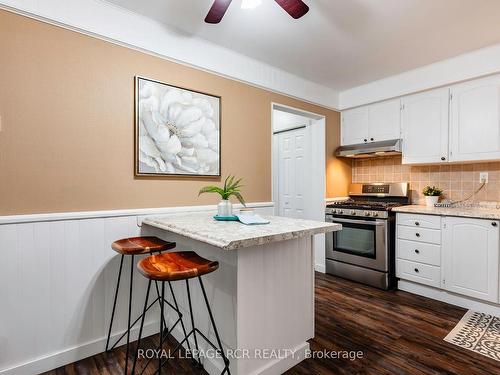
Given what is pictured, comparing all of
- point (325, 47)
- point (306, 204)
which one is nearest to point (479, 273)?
point (306, 204)

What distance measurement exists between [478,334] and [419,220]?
112cm

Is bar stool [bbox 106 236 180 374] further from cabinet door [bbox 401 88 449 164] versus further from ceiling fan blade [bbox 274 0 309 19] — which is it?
cabinet door [bbox 401 88 449 164]

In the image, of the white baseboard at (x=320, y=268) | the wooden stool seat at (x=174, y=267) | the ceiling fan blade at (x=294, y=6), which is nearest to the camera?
the wooden stool seat at (x=174, y=267)

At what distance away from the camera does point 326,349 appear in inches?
79.8

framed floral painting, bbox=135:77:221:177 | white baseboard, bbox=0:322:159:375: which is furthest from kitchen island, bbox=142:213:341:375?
white baseboard, bbox=0:322:159:375

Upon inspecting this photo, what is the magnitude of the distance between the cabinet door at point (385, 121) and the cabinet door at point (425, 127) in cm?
7

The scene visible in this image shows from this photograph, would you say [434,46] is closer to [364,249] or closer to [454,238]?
[454,238]

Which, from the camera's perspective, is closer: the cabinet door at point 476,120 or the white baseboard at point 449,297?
the white baseboard at point 449,297

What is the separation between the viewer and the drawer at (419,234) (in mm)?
2875

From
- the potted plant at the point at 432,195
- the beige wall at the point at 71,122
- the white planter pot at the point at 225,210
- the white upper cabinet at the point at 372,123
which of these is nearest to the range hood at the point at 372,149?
the white upper cabinet at the point at 372,123

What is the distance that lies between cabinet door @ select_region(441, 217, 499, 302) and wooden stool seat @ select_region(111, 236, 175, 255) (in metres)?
2.68

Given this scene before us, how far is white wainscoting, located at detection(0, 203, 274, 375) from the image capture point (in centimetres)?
171

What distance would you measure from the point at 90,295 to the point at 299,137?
322cm

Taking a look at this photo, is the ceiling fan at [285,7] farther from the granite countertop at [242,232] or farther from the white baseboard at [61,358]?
the white baseboard at [61,358]
